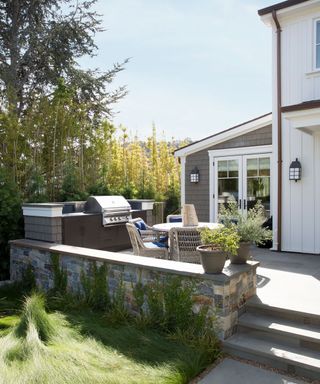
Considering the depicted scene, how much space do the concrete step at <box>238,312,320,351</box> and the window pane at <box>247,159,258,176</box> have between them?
514 centimetres

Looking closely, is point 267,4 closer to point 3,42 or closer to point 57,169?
point 57,169

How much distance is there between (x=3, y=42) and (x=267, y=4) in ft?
28.7

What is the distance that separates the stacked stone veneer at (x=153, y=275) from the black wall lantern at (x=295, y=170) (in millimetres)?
3003

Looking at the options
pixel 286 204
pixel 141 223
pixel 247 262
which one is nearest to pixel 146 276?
pixel 247 262

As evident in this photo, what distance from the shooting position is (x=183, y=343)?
3.30 meters

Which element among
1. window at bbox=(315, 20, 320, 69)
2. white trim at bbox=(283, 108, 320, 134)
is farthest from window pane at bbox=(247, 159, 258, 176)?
window at bbox=(315, 20, 320, 69)

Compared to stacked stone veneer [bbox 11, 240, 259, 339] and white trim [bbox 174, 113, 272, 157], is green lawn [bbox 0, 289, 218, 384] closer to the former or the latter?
stacked stone veneer [bbox 11, 240, 259, 339]

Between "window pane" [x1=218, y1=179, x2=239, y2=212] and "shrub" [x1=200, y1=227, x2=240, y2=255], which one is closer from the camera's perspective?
"shrub" [x1=200, y1=227, x2=240, y2=255]

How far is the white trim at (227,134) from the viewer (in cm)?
811

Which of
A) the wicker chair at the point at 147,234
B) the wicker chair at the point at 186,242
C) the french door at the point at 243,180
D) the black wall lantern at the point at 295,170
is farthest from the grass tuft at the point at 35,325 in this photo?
the french door at the point at 243,180

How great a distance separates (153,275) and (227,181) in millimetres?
5377

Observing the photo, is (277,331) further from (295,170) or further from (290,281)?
(295,170)

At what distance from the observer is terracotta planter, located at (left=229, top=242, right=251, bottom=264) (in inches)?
151

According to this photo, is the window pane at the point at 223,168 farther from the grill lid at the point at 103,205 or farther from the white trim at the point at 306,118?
the grill lid at the point at 103,205
